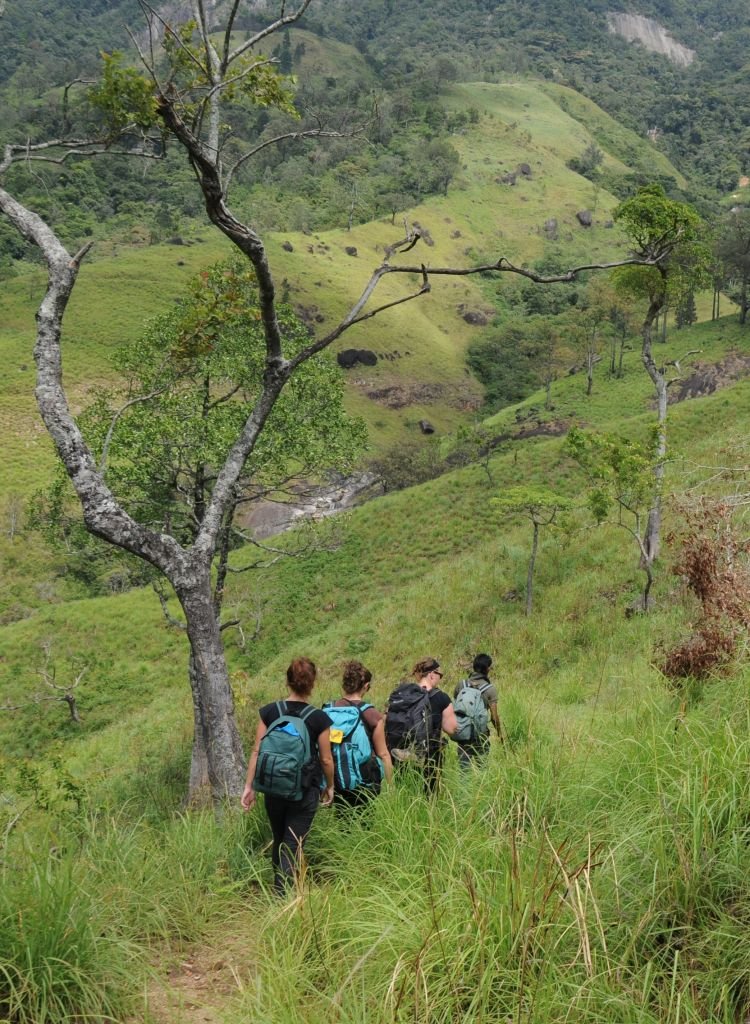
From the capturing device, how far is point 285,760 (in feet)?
13.4

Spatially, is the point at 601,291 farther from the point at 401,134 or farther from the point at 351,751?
the point at 401,134

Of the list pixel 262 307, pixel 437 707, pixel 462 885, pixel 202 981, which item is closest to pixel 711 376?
pixel 262 307

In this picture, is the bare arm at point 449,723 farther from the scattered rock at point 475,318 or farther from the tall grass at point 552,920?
the scattered rock at point 475,318

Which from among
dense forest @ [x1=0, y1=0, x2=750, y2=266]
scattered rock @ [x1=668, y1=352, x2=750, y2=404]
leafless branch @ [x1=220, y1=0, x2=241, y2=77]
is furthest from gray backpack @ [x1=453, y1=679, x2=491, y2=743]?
dense forest @ [x1=0, y1=0, x2=750, y2=266]

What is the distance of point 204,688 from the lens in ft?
19.6

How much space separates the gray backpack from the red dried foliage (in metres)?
1.67

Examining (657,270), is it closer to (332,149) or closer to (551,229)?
(551,229)

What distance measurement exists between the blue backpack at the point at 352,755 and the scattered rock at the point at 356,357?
231 feet

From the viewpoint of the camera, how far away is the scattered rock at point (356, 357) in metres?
73.8

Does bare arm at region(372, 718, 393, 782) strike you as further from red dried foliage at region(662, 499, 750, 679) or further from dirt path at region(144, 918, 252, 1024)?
red dried foliage at region(662, 499, 750, 679)

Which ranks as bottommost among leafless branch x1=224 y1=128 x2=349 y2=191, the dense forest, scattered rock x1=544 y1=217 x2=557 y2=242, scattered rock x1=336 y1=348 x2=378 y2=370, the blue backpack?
the blue backpack

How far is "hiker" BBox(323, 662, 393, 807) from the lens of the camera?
455 centimetres

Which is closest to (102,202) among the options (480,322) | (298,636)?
(480,322)

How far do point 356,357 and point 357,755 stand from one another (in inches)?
2845
